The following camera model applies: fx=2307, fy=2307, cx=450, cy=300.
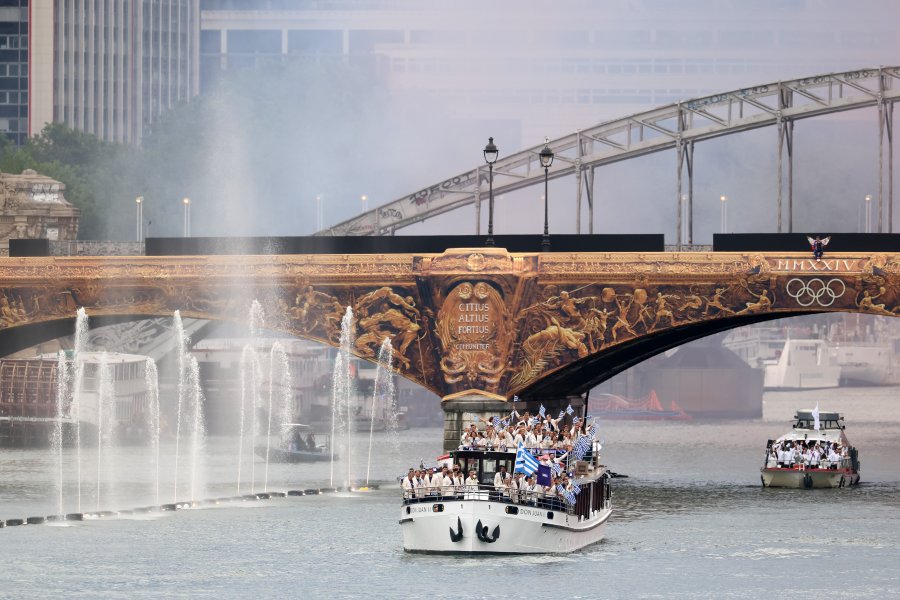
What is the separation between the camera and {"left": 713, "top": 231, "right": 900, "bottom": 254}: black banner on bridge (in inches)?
4611

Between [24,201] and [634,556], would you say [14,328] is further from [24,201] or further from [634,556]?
[634,556]

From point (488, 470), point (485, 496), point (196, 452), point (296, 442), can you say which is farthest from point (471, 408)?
point (196, 452)

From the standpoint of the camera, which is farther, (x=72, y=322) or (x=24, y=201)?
(x=24, y=201)

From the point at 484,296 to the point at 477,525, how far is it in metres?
34.5

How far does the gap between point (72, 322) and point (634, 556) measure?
164ft

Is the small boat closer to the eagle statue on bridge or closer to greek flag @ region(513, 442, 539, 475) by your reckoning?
the eagle statue on bridge

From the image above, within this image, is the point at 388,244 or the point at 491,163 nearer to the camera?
the point at 491,163

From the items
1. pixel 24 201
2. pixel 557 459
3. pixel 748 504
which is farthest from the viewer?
pixel 24 201

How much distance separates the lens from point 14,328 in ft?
421

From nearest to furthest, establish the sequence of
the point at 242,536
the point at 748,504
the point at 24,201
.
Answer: the point at 242,536 → the point at 748,504 → the point at 24,201

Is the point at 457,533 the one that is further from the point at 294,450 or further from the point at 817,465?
the point at 294,450

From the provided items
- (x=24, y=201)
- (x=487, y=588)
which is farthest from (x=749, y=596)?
(x=24, y=201)

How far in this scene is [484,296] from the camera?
11931 centimetres

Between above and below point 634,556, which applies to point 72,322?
above
